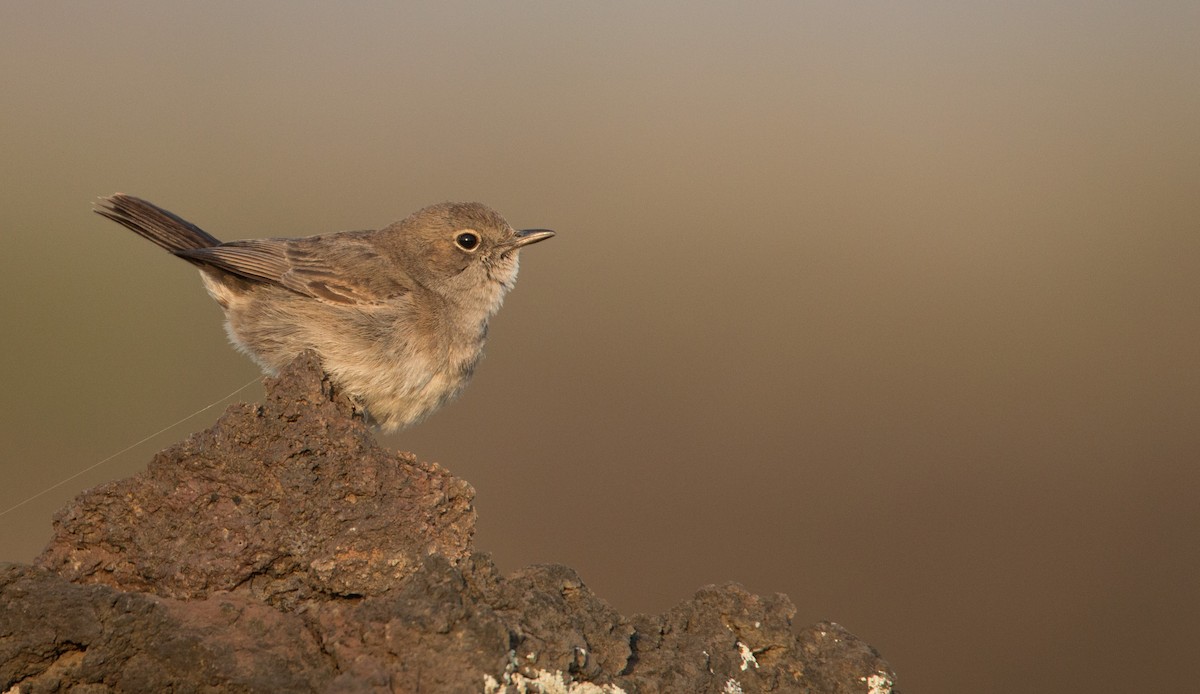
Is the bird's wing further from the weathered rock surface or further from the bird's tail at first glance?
the weathered rock surface

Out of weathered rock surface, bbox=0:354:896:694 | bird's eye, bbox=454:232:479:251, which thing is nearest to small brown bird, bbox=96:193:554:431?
bird's eye, bbox=454:232:479:251

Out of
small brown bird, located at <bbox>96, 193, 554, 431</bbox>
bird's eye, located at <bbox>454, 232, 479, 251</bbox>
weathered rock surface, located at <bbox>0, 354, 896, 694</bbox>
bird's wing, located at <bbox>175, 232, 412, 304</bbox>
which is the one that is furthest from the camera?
bird's eye, located at <bbox>454, 232, 479, 251</bbox>

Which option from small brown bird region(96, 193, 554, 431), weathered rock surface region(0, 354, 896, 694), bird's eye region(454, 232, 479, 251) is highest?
bird's eye region(454, 232, 479, 251)

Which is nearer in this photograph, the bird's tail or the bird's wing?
the bird's wing

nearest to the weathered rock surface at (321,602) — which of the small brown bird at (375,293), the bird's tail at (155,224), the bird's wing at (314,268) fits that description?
the small brown bird at (375,293)

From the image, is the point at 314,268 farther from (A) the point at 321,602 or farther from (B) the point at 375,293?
(A) the point at 321,602

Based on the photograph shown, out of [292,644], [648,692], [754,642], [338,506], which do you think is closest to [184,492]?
[338,506]

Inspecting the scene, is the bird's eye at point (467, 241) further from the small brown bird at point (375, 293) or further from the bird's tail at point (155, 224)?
the bird's tail at point (155, 224)
